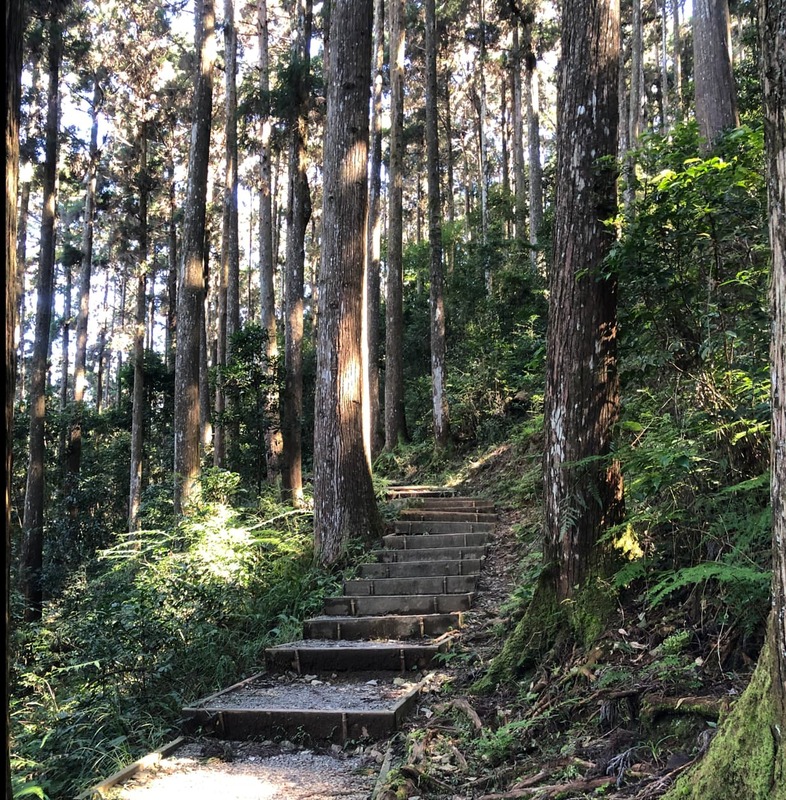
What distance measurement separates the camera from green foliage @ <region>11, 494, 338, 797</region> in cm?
439

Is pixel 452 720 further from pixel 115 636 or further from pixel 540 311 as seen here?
pixel 540 311

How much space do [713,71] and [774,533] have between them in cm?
1054

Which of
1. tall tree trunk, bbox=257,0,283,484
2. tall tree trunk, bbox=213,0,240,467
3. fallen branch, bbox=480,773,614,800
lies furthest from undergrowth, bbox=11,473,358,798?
tall tree trunk, bbox=213,0,240,467

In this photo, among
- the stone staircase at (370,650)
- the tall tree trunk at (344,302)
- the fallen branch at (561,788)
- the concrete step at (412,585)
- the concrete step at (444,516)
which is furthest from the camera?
the concrete step at (444,516)

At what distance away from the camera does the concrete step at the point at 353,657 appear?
228 inches

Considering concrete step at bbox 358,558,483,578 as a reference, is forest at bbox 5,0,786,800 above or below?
above

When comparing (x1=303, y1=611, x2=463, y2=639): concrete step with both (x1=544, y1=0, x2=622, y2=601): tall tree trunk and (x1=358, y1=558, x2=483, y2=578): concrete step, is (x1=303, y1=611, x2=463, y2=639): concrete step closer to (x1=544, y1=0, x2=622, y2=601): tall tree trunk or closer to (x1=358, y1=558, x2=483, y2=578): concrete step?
(x1=358, y1=558, x2=483, y2=578): concrete step

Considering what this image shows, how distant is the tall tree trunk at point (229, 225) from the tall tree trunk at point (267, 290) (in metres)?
0.78

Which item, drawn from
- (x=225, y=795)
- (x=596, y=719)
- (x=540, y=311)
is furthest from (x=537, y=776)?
(x=540, y=311)

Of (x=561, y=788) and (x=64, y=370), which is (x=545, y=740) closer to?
(x=561, y=788)

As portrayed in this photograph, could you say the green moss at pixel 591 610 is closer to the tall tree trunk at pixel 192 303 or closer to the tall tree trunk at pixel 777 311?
the tall tree trunk at pixel 777 311

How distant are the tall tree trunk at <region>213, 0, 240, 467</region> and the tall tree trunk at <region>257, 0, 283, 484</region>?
78 centimetres

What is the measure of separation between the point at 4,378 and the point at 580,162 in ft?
14.6

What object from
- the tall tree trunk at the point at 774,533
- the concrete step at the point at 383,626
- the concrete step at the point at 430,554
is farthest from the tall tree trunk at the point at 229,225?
the tall tree trunk at the point at 774,533
